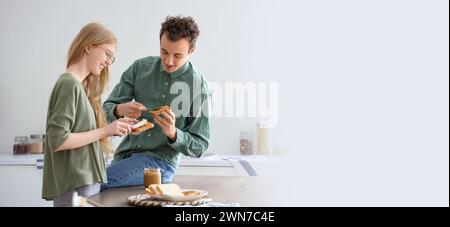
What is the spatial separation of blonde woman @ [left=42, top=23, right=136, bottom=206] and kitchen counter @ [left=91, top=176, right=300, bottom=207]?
8 cm

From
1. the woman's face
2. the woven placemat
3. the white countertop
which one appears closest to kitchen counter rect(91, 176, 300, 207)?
the woven placemat

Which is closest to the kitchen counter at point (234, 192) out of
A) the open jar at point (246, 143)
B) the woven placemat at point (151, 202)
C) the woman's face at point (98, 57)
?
the woven placemat at point (151, 202)

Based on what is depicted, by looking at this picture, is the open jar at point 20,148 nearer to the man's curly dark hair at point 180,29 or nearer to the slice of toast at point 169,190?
the man's curly dark hair at point 180,29

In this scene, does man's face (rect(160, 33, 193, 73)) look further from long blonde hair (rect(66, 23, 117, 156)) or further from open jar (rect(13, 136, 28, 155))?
open jar (rect(13, 136, 28, 155))

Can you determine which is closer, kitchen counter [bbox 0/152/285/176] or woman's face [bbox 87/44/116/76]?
woman's face [bbox 87/44/116/76]

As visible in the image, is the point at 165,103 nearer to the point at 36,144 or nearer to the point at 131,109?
the point at 131,109

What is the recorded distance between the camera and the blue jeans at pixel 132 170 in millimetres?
1885

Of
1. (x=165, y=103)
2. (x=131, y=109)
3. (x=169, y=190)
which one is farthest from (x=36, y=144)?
(x=169, y=190)

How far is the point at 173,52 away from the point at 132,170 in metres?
0.40

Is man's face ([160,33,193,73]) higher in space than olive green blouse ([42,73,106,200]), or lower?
higher

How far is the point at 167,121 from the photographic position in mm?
1838

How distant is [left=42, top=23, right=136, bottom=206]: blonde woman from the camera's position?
1515 mm

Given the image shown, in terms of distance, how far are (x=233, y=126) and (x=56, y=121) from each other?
2.12 metres
